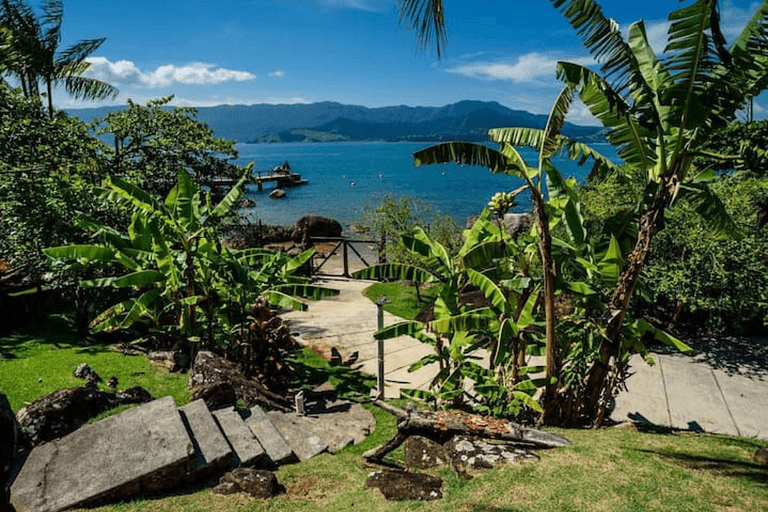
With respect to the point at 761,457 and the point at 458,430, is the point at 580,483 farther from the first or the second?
the point at 761,457

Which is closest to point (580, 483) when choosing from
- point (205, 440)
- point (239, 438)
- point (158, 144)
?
point (239, 438)

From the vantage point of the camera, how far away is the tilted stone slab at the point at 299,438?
23.1ft

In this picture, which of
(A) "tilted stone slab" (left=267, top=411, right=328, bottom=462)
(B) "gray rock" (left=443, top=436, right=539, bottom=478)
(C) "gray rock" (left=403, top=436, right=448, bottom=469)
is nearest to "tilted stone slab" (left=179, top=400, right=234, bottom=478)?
(A) "tilted stone slab" (left=267, top=411, right=328, bottom=462)

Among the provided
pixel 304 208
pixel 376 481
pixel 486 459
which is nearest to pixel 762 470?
pixel 486 459

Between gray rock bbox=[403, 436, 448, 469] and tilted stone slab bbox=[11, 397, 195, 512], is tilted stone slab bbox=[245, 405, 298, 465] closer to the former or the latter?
tilted stone slab bbox=[11, 397, 195, 512]

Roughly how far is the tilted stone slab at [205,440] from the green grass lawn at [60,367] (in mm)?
1752

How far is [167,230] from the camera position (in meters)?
9.31

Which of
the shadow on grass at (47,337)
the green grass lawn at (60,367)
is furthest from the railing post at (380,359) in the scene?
the shadow on grass at (47,337)

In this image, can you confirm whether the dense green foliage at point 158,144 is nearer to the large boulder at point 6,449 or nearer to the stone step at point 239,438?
the stone step at point 239,438

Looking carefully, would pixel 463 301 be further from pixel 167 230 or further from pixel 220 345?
pixel 167 230

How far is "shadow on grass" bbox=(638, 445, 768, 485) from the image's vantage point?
5.37m

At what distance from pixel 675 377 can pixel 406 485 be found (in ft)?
26.6

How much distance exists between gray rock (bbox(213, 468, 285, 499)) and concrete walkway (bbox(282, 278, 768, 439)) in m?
4.66

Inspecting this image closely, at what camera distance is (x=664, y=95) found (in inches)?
221
